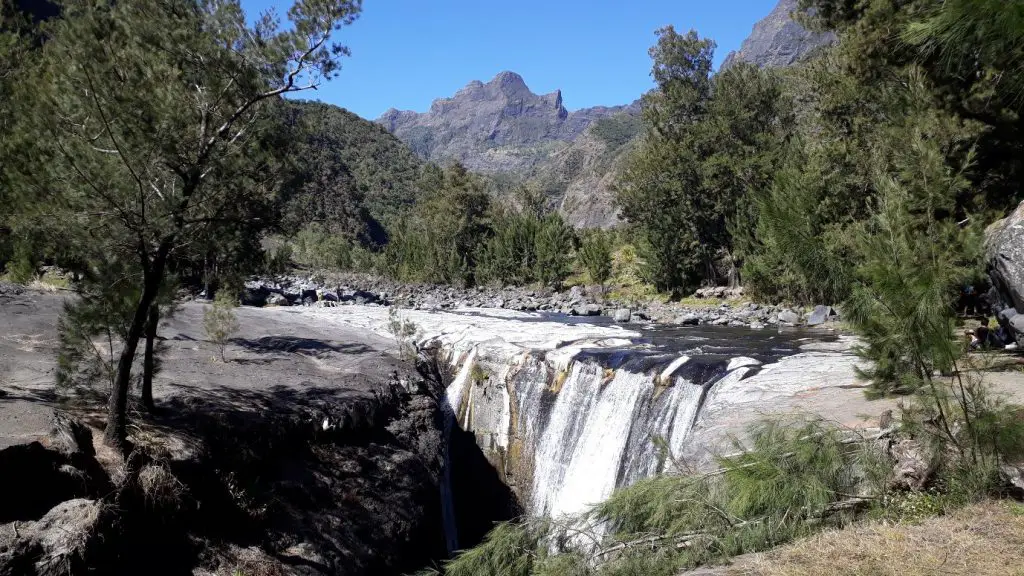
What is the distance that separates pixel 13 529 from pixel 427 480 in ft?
22.3

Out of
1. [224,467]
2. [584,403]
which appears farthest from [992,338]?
[224,467]

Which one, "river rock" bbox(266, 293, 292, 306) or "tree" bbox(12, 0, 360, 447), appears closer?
"tree" bbox(12, 0, 360, 447)

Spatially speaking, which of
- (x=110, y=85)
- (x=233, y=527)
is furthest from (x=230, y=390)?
(x=110, y=85)

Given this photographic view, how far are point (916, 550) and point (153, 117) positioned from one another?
8671 millimetres

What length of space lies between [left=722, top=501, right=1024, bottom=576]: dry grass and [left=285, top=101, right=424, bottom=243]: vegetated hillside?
84.3 meters

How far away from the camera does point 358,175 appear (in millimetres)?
130500

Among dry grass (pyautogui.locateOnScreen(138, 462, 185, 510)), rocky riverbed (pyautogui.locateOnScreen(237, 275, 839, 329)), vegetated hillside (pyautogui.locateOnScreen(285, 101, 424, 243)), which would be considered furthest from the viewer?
vegetated hillside (pyautogui.locateOnScreen(285, 101, 424, 243))

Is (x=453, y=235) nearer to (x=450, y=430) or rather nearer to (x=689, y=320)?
(x=689, y=320)

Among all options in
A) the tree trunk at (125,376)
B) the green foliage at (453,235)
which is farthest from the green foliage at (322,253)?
the tree trunk at (125,376)

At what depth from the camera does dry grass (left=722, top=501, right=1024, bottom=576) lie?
386cm

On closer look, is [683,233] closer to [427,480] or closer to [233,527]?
[427,480]

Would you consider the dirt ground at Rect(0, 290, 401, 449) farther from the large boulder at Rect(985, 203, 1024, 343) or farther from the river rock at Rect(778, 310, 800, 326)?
the river rock at Rect(778, 310, 800, 326)

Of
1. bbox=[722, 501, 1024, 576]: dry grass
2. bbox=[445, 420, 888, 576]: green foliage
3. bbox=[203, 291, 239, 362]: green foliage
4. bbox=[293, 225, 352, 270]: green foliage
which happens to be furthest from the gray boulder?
bbox=[293, 225, 352, 270]: green foliage

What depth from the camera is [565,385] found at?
13.4m
